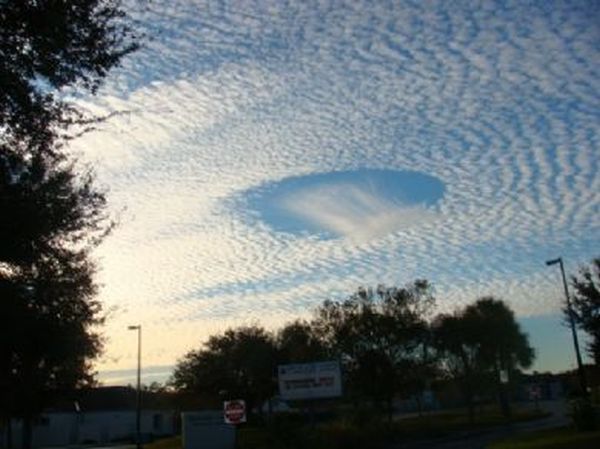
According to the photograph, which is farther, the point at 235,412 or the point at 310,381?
the point at 310,381

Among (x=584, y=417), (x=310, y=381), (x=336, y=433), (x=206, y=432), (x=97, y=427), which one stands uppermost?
(x=310, y=381)

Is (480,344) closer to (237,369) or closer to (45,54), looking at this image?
(237,369)

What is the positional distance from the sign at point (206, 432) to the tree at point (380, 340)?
11.8 m

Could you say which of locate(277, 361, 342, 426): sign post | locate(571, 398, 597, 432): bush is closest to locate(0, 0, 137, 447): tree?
locate(571, 398, 597, 432): bush

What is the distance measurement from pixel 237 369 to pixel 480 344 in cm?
2043

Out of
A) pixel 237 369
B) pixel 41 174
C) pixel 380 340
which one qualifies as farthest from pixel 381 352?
pixel 41 174

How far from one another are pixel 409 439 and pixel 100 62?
42141 millimetres

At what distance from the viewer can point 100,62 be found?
41.1ft

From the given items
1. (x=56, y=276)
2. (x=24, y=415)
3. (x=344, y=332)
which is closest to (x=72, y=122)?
(x=56, y=276)

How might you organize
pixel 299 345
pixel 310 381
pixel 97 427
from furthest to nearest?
pixel 97 427
pixel 299 345
pixel 310 381

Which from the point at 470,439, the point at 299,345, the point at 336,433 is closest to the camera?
the point at 470,439

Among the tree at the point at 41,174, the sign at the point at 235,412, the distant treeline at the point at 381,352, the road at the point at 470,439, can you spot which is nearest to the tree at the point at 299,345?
the distant treeline at the point at 381,352

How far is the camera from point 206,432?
1820 inches

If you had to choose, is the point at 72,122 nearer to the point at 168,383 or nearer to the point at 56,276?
the point at 56,276
